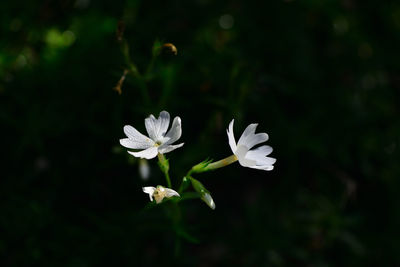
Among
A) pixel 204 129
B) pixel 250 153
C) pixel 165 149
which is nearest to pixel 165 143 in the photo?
pixel 165 149

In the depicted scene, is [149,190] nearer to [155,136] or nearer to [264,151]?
[155,136]

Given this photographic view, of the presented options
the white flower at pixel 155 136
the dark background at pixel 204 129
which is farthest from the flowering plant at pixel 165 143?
the dark background at pixel 204 129

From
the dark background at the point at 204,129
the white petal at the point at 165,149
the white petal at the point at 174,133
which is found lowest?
the dark background at the point at 204,129

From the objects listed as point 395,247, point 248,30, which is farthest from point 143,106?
point 395,247

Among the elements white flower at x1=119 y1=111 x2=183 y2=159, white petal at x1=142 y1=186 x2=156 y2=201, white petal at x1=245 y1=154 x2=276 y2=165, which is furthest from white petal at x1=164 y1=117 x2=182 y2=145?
white petal at x1=245 y1=154 x2=276 y2=165

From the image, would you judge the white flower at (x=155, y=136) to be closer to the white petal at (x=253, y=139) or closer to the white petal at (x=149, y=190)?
the white petal at (x=149, y=190)

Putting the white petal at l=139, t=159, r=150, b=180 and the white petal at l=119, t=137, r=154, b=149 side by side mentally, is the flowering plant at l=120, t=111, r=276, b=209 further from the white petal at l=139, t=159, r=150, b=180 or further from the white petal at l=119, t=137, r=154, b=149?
the white petal at l=139, t=159, r=150, b=180

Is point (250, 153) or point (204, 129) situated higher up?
point (250, 153)
